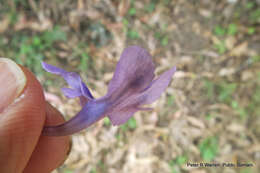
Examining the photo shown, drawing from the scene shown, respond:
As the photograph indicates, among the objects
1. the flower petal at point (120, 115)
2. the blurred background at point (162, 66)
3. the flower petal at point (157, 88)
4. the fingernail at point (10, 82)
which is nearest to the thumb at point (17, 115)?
the fingernail at point (10, 82)

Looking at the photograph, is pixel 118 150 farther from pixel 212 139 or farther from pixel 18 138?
pixel 18 138

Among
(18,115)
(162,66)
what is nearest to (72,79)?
(18,115)

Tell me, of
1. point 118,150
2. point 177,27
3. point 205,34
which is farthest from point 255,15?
point 118,150

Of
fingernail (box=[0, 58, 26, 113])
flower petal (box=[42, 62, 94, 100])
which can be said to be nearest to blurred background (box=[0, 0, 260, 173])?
fingernail (box=[0, 58, 26, 113])

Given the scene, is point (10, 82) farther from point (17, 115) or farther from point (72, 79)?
point (72, 79)

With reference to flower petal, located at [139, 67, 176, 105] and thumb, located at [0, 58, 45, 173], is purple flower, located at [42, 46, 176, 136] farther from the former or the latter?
thumb, located at [0, 58, 45, 173]
